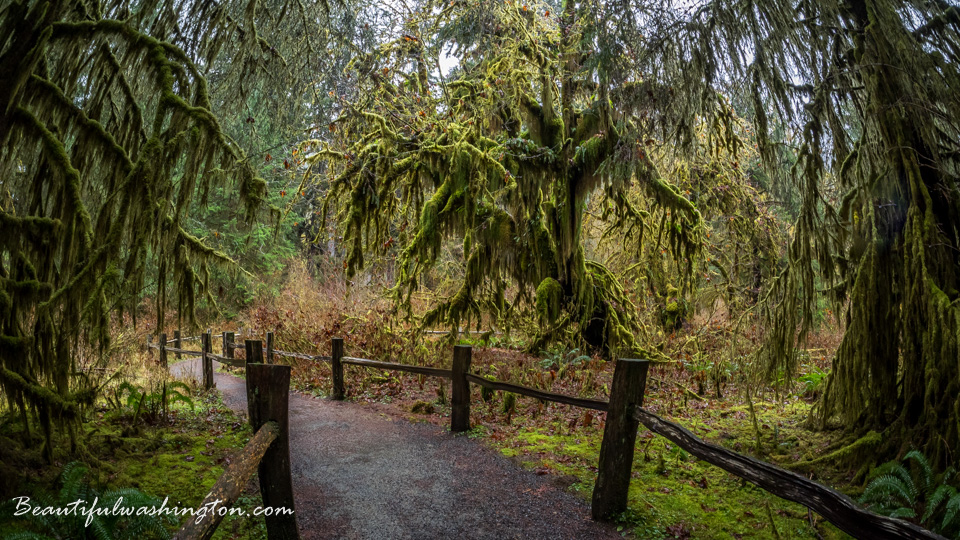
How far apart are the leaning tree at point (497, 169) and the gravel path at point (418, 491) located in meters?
3.76

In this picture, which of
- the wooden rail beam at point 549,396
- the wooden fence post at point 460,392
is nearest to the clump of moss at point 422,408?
the wooden fence post at point 460,392

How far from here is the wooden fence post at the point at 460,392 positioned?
6.80 m

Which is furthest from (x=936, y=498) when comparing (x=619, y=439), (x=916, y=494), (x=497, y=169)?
(x=497, y=169)

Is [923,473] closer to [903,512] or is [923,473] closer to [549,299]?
[903,512]

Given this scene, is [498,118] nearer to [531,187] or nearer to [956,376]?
[531,187]

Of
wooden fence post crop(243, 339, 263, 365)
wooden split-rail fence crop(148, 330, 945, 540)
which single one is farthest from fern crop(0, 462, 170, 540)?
wooden fence post crop(243, 339, 263, 365)

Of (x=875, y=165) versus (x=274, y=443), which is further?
(x=875, y=165)

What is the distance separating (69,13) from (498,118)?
742 cm

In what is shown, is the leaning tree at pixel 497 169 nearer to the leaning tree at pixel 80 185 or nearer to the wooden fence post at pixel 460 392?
the wooden fence post at pixel 460 392

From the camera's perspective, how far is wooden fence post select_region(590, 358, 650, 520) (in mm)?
4207

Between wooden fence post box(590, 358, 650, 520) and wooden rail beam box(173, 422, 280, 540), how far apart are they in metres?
2.56

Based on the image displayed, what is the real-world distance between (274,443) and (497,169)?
6790mm

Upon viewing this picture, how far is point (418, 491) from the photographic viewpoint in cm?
495

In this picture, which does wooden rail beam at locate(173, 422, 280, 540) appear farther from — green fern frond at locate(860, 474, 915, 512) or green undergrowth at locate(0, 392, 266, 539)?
green fern frond at locate(860, 474, 915, 512)
